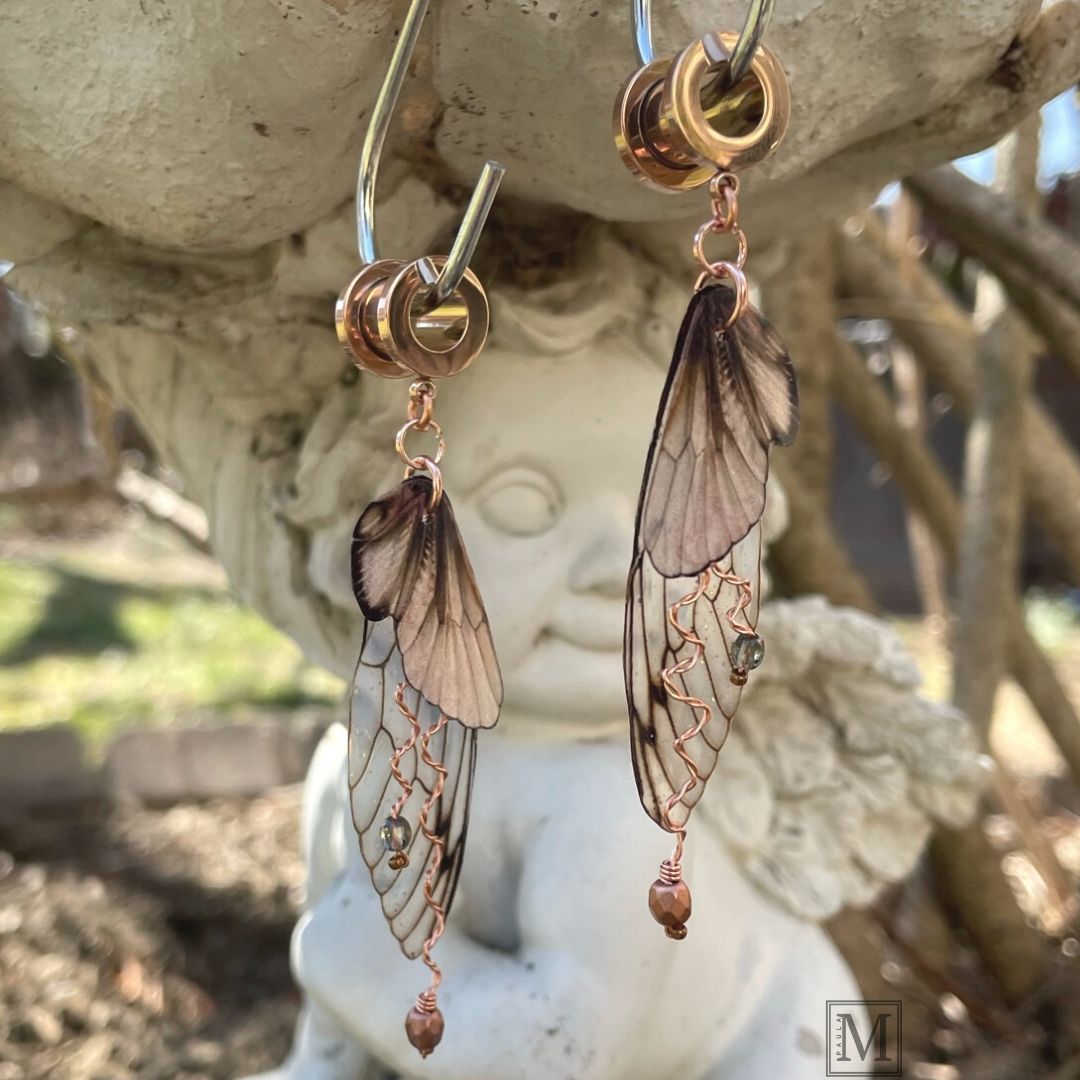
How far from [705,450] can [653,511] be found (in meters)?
0.04

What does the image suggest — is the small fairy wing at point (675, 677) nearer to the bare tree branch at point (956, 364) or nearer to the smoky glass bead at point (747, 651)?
the smoky glass bead at point (747, 651)

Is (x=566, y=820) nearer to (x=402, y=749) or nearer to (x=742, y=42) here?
(x=402, y=749)

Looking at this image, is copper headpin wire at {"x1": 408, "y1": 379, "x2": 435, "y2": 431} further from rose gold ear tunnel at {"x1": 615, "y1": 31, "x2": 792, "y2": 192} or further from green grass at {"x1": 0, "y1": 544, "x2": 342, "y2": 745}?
green grass at {"x1": 0, "y1": 544, "x2": 342, "y2": 745}

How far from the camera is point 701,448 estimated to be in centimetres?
53

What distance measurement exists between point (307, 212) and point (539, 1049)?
22.3 inches

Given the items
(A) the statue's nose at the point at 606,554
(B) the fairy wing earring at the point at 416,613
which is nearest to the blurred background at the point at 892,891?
(A) the statue's nose at the point at 606,554

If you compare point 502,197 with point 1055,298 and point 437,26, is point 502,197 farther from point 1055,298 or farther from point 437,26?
point 1055,298

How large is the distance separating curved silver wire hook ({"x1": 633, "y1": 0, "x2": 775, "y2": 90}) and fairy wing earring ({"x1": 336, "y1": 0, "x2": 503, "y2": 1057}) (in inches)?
3.3

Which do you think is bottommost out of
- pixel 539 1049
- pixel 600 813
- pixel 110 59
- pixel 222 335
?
pixel 539 1049

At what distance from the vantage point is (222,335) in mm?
825

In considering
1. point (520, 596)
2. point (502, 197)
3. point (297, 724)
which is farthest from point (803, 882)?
point (297, 724)

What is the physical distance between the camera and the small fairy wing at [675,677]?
1.79ft

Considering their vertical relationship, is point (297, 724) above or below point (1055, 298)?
below

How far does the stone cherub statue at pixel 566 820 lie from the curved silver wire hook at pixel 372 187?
24cm
